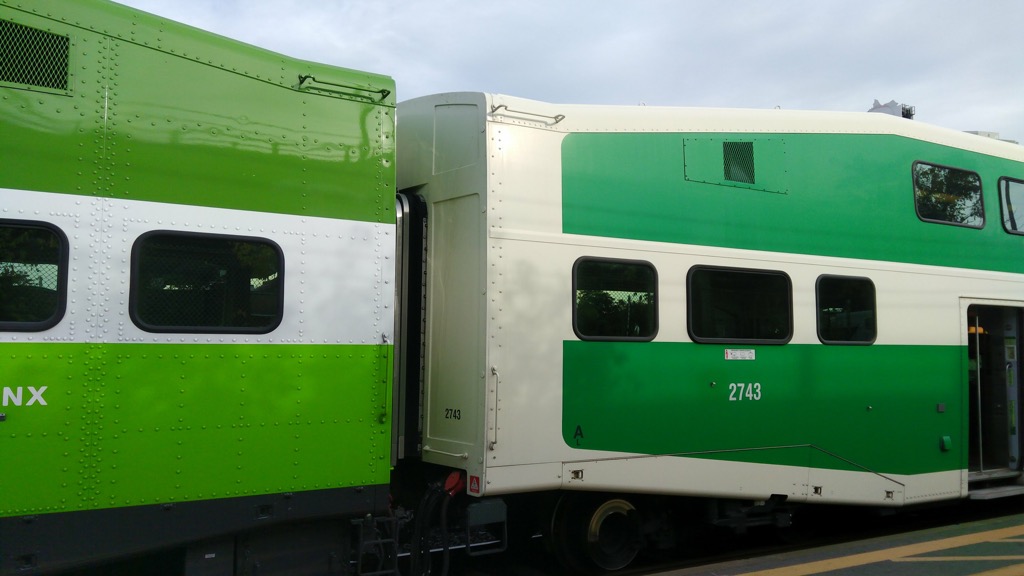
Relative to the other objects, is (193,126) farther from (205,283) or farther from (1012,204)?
(1012,204)

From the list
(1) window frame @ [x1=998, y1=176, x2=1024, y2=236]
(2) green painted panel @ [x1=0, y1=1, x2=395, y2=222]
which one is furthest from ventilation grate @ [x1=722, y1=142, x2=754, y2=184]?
(1) window frame @ [x1=998, y1=176, x2=1024, y2=236]

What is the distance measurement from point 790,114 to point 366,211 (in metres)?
4.20

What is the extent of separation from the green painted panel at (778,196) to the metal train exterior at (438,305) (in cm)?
3

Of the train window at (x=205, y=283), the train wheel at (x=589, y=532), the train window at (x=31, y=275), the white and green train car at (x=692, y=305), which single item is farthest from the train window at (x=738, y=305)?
the train window at (x=31, y=275)

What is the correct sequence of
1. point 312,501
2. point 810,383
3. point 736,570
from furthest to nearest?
point 810,383, point 736,570, point 312,501

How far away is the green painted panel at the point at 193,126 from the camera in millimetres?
4363

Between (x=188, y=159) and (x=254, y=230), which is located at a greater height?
(x=188, y=159)

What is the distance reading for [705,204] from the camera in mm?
6730

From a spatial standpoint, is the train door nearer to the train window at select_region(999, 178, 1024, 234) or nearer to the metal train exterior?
the metal train exterior

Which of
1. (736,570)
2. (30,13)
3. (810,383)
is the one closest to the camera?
(30,13)

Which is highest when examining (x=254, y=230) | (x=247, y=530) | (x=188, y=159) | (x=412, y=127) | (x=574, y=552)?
(x=412, y=127)

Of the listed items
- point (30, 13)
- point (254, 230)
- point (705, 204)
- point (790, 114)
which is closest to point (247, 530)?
point (254, 230)

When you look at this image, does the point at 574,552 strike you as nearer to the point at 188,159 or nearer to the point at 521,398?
the point at 521,398

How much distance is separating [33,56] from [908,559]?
21.6 ft
